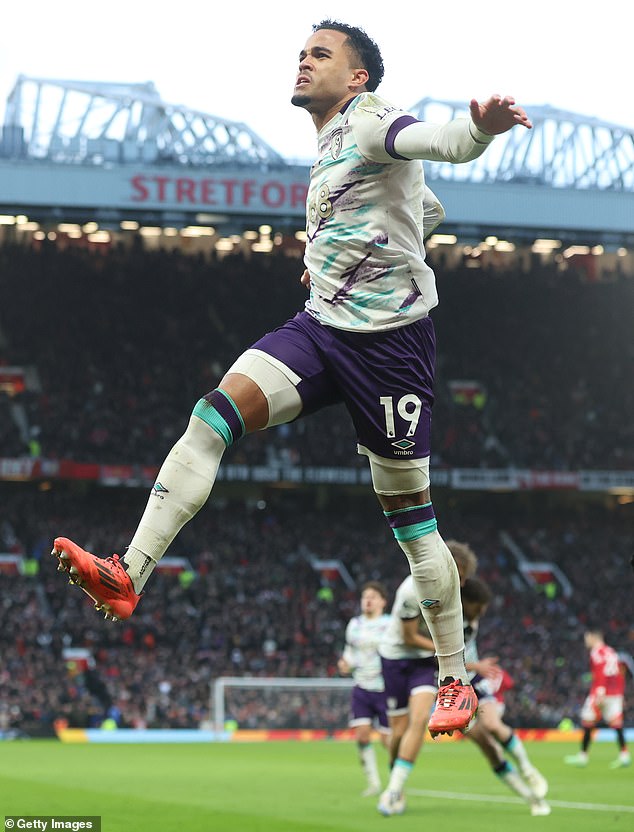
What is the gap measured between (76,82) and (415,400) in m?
30.0

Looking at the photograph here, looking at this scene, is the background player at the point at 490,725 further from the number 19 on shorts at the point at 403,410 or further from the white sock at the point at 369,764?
the number 19 on shorts at the point at 403,410

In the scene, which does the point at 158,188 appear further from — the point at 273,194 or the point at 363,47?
the point at 363,47

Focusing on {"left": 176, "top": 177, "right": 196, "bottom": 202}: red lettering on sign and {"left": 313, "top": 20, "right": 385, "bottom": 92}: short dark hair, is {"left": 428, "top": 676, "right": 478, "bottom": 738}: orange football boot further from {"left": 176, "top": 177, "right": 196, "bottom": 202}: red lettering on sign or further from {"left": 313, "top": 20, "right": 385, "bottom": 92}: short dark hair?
{"left": 176, "top": 177, "right": 196, "bottom": 202}: red lettering on sign

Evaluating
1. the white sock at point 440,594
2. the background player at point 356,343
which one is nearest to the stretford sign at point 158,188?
the background player at point 356,343

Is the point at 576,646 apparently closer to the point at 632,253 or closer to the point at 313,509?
the point at 313,509

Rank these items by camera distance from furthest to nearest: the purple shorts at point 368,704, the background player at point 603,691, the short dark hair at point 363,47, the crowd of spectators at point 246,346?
the crowd of spectators at point 246,346, the background player at point 603,691, the purple shorts at point 368,704, the short dark hair at point 363,47

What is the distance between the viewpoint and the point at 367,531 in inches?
1471

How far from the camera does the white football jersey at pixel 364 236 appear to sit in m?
5.08

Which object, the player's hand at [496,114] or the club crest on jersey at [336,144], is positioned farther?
the club crest on jersey at [336,144]

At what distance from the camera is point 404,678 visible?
11.3m

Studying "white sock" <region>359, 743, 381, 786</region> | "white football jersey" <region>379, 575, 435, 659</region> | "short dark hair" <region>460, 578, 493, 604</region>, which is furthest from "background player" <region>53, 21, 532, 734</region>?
"white sock" <region>359, 743, 381, 786</region>

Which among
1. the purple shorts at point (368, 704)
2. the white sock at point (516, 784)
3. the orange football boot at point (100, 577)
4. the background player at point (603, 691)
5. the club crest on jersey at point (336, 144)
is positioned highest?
the club crest on jersey at point (336, 144)

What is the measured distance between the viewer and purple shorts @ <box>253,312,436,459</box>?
5.09 m

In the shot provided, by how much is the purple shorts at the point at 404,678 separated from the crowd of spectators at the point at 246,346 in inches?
979
